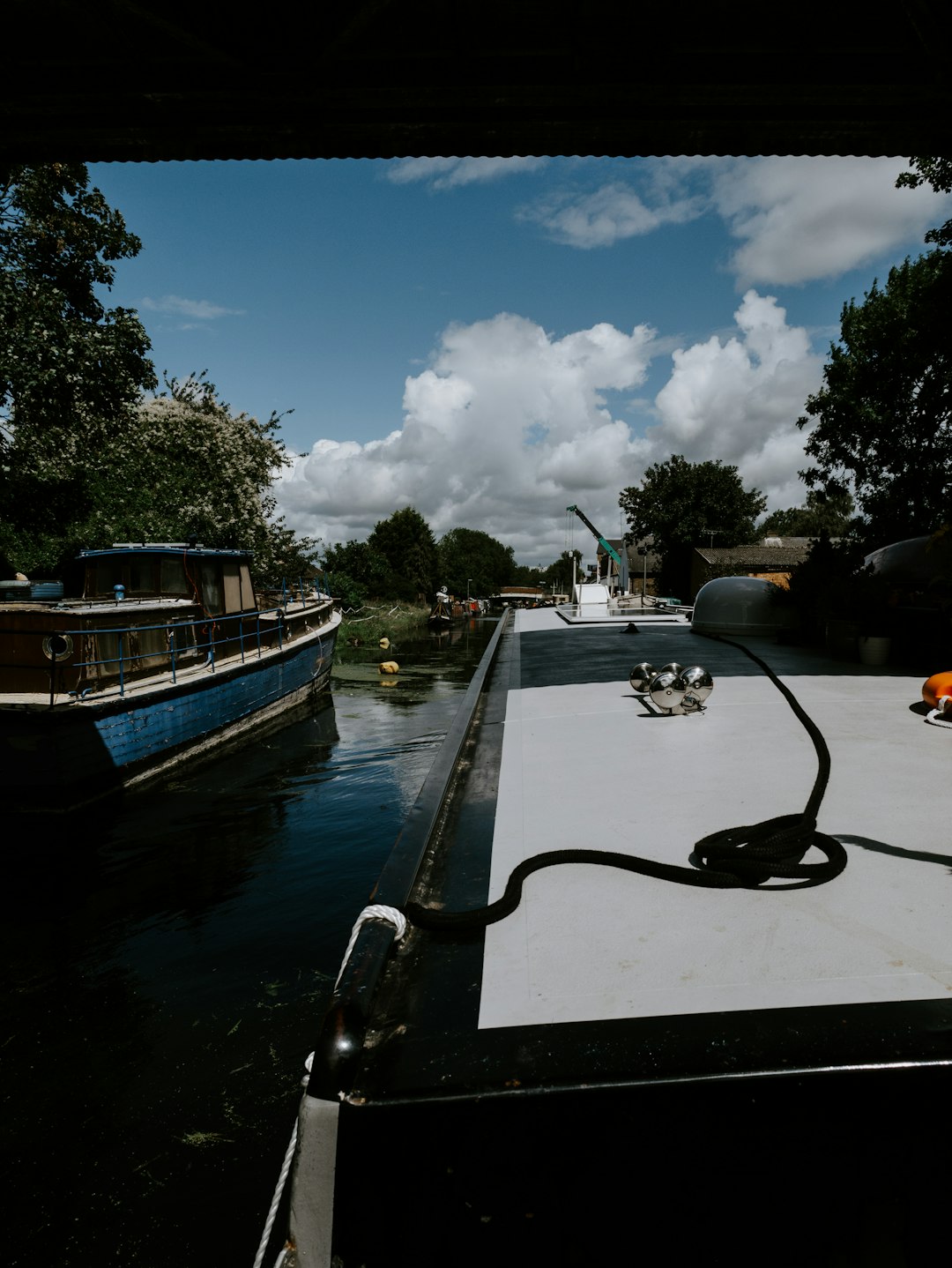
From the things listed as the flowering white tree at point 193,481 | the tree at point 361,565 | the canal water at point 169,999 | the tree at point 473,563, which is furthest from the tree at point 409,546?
the canal water at point 169,999

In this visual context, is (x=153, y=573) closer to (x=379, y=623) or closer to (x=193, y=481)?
(x=193, y=481)

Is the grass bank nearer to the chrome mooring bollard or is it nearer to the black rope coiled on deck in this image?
the chrome mooring bollard

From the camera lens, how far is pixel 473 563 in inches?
5103

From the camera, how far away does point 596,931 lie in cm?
246

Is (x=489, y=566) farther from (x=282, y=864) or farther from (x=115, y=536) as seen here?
(x=282, y=864)

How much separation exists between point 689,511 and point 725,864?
51287mm

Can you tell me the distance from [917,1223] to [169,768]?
10.3 m

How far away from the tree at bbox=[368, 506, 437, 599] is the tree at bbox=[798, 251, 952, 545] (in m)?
57.6

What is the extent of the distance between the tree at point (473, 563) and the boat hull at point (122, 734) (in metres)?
79.8

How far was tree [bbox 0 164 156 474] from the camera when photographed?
12492 mm

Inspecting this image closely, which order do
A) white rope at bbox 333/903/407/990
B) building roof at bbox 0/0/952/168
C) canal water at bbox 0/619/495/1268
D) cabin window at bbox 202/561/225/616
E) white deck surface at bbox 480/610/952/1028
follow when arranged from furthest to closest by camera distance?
cabin window at bbox 202/561/225/616
building roof at bbox 0/0/952/168
canal water at bbox 0/619/495/1268
white rope at bbox 333/903/407/990
white deck surface at bbox 480/610/952/1028

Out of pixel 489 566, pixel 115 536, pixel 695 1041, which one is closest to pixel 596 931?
pixel 695 1041

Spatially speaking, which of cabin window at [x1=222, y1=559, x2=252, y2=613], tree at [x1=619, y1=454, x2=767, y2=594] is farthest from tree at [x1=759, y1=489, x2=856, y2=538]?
cabin window at [x1=222, y1=559, x2=252, y2=613]

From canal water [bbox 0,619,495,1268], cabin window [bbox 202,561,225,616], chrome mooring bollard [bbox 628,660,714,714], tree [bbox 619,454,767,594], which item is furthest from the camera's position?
tree [bbox 619,454,767,594]
